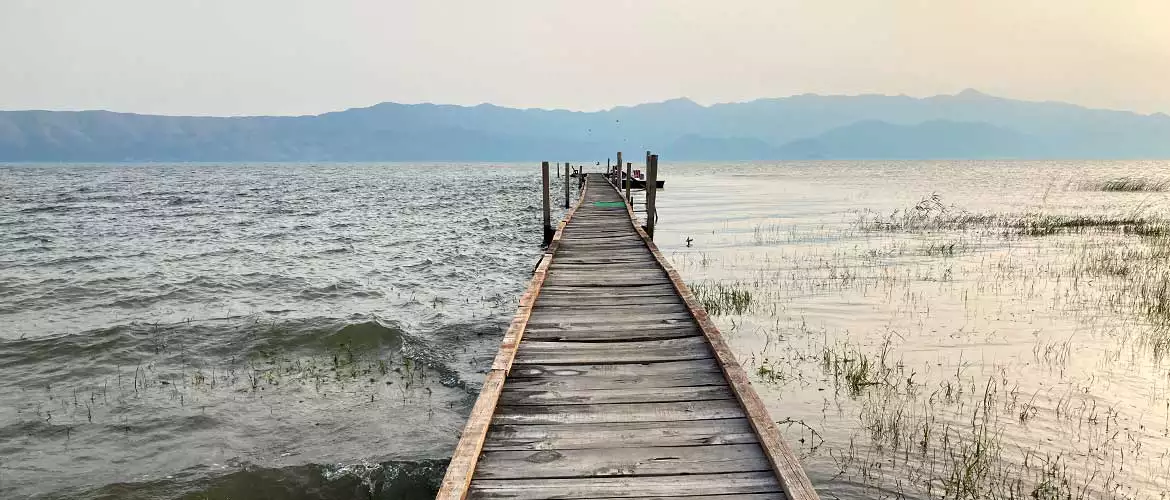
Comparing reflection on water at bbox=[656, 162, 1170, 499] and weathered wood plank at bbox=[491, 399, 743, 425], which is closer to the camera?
weathered wood plank at bbox=[491, 399, 743, 425]

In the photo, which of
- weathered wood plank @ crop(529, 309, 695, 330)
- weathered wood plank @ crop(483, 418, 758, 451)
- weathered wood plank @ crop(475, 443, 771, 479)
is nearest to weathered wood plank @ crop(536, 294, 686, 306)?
weathered wood plank @ crop(529, 309, 695, 330)

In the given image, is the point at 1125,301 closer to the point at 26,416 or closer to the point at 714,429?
the point at 714,429

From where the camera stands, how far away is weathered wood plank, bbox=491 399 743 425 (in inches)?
170

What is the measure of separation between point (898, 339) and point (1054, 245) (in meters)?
11.6

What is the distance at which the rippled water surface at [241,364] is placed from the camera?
5879 mm

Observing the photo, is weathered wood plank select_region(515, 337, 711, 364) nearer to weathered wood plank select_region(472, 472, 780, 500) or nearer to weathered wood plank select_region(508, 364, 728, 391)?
weathered wood plank select_region(508, 364, 728, 391)

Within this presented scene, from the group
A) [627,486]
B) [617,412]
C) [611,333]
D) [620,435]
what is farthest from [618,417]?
[611,333]

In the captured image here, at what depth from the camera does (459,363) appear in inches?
346

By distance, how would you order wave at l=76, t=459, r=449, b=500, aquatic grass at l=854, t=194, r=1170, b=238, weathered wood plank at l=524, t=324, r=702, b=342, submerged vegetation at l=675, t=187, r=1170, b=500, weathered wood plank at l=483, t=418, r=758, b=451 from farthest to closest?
aquatic grass at l=854, t=194, r=1170, b=238 < weathered wood plank at l=524, t=324, r=702, b=342 < wave at l=76, t=459, r=449, b=500 < submerged vegetation at l=675, t=187, r=1170, b=500 < weathered wood plank at l=483, t=418, r=758, b=451

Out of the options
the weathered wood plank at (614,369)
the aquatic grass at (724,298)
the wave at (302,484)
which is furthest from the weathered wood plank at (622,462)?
the aquatic grass at (724,298)

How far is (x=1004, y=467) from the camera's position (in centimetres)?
514

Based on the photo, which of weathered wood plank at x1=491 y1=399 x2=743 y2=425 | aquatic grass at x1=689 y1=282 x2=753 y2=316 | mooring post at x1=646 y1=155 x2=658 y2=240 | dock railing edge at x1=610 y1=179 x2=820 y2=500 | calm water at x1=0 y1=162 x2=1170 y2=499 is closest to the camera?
dock railing edge at x1=610 y1=179 x2=820 y2=500

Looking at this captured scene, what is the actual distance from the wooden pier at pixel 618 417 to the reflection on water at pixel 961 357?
1.34m

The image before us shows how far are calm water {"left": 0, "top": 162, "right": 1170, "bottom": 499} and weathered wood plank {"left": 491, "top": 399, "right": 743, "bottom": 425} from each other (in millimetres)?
1281
